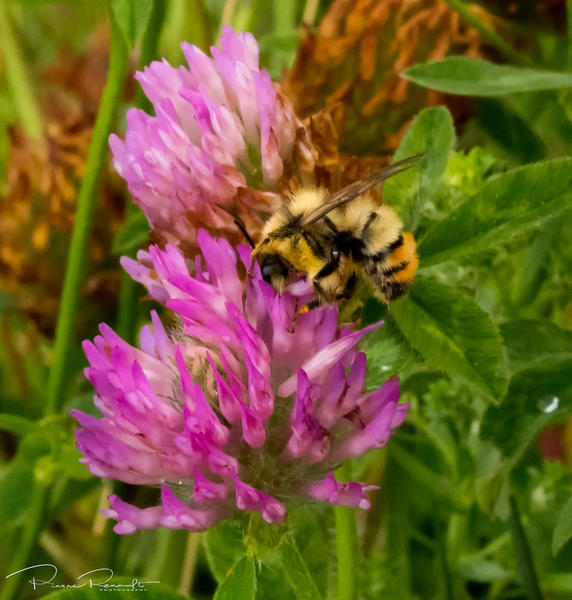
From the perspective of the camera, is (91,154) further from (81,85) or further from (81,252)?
(81,85)

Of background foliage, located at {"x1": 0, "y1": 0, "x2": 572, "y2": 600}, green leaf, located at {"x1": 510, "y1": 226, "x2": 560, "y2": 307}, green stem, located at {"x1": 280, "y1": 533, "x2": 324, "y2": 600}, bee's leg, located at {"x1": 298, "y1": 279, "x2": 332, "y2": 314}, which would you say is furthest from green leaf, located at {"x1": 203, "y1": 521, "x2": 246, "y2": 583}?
green leaf, located at {"x1": 510, "y1": 226, "x2": 560, "y2": 307}

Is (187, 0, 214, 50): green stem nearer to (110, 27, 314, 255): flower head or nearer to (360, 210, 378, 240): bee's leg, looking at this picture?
(110, 27, 314, 255): flower head

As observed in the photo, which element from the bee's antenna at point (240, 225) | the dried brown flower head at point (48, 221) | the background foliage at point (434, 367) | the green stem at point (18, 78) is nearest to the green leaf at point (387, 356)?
the background foliage at point (434, 367)

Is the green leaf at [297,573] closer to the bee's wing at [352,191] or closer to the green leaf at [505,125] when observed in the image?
the bee's wing at [352,191]

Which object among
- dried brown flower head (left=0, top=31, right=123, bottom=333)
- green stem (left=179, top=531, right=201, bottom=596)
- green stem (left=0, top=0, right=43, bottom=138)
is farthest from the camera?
green stem (left=0, top=0, right=43, bottom=138)

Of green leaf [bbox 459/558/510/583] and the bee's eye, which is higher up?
the bee's eye

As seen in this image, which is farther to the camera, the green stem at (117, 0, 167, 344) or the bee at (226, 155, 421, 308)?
the green stem at (117, 0, 167, 344)

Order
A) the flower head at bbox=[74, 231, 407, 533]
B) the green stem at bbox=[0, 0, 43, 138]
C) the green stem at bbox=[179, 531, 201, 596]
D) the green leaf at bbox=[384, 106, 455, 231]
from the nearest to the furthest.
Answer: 1. the flower head at bbox=[74, 231, 407, 533]
2. the green leaf at bbox=[384, 106, 455, 231]
3. the green stem at bbox=[179, 531, 201, 596]
4. the green stem at bbox=[0, 0, 43, 138]
